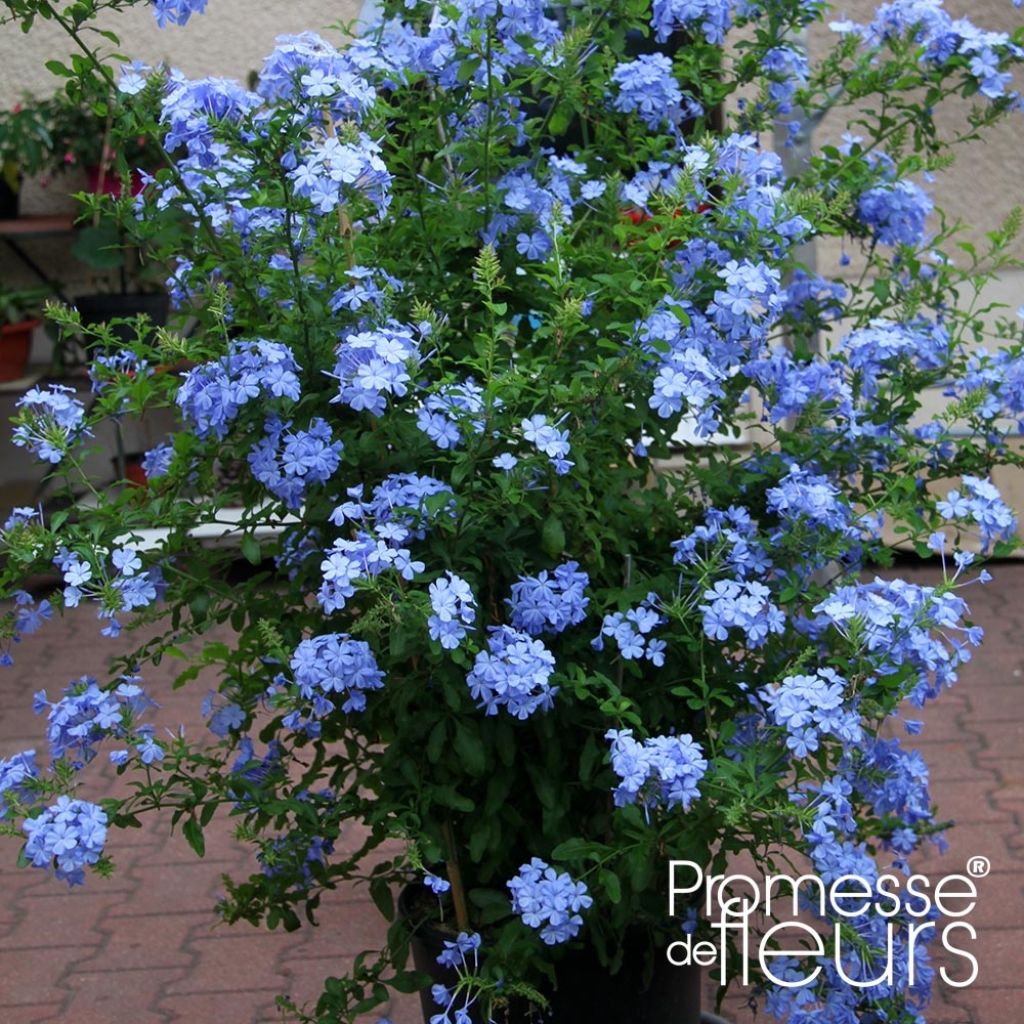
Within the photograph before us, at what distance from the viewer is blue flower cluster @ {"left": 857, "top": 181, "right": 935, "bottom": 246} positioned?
3.05 metres

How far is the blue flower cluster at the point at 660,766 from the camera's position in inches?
92.3

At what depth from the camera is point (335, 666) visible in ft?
7.66

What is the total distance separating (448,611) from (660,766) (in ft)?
1.30

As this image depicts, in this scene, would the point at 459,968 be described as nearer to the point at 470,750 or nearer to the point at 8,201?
the point at 470,750

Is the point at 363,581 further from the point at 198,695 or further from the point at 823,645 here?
the point at 198,695

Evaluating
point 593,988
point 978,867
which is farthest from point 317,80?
point 978,867

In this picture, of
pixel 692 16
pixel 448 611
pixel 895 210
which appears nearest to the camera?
pixel 448 611

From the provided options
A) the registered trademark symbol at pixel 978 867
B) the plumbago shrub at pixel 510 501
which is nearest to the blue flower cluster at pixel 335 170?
the plumbago shrub at pixel 510 501

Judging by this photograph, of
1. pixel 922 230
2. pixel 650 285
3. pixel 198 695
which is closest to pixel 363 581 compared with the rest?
pixel 650 285

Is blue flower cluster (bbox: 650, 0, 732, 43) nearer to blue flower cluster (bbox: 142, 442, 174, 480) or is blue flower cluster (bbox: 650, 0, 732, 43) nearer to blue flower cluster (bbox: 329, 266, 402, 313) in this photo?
blue flower cluster (bbox: 329, 266, 402, 313)

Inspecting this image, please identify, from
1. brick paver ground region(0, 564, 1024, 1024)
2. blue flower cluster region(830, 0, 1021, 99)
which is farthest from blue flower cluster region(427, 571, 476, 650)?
brick paver ground region(0, 564, 1024, 1024)

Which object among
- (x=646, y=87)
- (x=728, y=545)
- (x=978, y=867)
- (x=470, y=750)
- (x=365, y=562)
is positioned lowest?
(x=470, y=750)

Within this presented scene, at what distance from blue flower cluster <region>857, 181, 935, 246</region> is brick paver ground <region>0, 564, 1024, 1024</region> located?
65.4 inches

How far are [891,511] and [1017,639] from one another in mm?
3543
